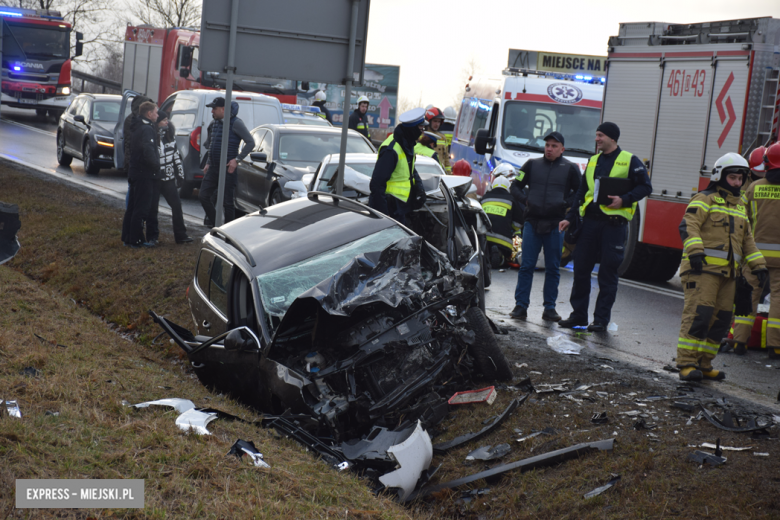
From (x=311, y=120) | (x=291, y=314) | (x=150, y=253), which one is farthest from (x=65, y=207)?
(x=291, y=314)

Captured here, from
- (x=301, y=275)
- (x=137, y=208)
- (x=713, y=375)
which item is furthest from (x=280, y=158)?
(x=713, y=375)

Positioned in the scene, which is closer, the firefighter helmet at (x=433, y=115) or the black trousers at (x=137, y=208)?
the black trousers at (x=137, y=208)

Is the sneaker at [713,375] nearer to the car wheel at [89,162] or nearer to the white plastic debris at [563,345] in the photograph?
the white plastic debris at [563,345]

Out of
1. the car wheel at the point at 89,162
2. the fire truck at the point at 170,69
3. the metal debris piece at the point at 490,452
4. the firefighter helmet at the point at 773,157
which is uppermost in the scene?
the fire truck at the point at 170,69

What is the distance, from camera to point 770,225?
698 centimetres

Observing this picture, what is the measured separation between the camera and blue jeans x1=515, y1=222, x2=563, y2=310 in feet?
26.2

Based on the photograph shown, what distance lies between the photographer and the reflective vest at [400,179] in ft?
24.0

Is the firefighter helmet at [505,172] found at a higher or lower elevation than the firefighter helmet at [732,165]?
lower

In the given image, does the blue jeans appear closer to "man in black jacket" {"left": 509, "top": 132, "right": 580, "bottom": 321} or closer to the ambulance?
"man in black jacket" {"left": 509, "top": 132, "right": 580, "bottom": 321}

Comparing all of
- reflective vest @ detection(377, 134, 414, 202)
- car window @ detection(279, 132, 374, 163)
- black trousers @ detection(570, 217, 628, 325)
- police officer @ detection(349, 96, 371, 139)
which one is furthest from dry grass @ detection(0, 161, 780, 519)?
police officer @ detection(349, 96, 371, 139)

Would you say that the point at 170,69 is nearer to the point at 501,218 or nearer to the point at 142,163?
the point at 142,163

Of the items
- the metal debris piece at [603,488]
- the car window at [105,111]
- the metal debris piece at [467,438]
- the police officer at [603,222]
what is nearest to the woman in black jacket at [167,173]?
the police officer at [603,222]

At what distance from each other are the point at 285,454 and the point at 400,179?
3663mm

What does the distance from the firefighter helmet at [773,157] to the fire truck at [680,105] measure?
7.40 ft
